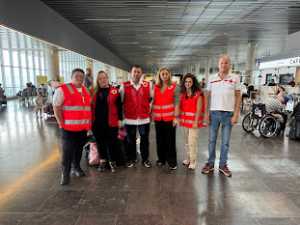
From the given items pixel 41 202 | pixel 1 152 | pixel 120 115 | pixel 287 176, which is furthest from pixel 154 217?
pixel 1 152

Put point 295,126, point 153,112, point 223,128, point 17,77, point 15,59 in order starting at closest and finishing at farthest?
point 223,128 → point 153,112 → point 295,126 → point 15,59 → point 17,77

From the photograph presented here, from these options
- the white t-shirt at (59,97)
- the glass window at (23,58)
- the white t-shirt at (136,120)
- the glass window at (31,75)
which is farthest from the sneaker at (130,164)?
the glass window at (31,75)

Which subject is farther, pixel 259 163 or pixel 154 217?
pixel 259 163

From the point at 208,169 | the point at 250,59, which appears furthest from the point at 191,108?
the point at 250,59

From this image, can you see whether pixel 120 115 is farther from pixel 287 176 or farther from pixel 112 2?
pixel 112 2

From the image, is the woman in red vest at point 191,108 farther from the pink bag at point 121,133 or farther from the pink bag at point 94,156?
the pink bag at point 94,156

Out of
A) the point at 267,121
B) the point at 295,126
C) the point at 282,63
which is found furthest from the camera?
the point at 282,63

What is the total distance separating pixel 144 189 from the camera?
10.3 ft

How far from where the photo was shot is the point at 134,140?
388 centimetres

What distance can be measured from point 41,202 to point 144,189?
1.21 metres

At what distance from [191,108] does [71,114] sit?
5.49 ft

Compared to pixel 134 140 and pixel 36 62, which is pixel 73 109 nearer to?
pixel 134 140

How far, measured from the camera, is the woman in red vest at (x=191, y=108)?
11.7 feet

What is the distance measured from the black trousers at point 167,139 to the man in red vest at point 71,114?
3.48ft
